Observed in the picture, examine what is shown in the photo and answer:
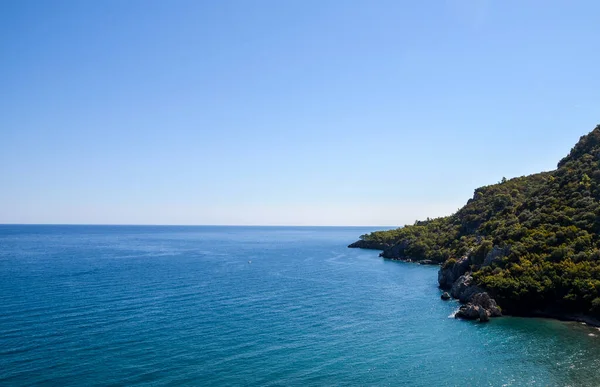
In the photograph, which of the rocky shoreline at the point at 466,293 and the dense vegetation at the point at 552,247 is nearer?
the dense vegetation at the point at 552,247

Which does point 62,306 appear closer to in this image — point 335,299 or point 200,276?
point 200,276

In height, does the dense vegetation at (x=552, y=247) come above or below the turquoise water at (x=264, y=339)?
above

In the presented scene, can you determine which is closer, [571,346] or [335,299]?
[571,346]

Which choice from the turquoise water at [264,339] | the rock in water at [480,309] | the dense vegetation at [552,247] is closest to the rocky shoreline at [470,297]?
the rock in water at [480,309]

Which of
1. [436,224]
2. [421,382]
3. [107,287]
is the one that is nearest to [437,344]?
[421,382]

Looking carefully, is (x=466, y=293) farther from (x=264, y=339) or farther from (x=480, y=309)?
(x=264, y=339)

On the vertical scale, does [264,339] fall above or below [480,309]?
below

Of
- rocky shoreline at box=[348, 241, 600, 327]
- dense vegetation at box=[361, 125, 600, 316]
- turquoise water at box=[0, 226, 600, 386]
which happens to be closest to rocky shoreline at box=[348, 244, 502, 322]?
rocky shoreline at box=[348, 241, 600, 327]

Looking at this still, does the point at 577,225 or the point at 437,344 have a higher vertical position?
the point at 577,225

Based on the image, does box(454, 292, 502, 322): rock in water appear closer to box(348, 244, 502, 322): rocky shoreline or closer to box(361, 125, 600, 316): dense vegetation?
box(348, 244, 502, 322): rocky shoreline

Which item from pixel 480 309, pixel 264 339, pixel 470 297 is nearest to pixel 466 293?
pixel 470 297

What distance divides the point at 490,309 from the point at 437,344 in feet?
65.2

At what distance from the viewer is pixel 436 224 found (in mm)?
183000

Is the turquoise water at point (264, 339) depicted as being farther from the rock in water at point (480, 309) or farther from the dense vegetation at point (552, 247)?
the dense vegetation at point (552, 247)
